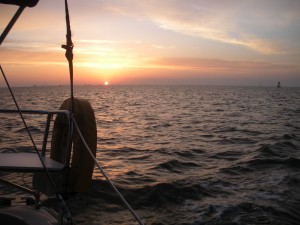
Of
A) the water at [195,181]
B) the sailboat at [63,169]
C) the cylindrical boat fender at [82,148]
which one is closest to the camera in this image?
the sailboat at [63,169]

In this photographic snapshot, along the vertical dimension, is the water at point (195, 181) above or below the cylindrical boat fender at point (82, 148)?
below

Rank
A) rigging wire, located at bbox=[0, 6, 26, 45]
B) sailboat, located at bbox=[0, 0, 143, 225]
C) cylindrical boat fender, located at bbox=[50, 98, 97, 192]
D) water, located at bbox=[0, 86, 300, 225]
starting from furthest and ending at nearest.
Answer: water, located at bbox=[0, 86, 300, 225], cylindrical boat fender, located at bbox=[50, 98, 97, 192], sailboat, located at bbox=[0, 0, 143, 225], rigging wire, located at bbox=[0, 6, 26, 45]

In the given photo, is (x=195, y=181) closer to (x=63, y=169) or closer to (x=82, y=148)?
(x=82, y=148)

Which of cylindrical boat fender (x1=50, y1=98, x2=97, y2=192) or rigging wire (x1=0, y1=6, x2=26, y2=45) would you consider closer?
rigging wire (x1=0, y1=6, x2=26, y2=45)

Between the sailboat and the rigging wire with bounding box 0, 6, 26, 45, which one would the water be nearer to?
the sailboat

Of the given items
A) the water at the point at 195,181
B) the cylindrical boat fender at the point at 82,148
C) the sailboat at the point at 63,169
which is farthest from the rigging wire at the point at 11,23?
the water at the point at 195,181

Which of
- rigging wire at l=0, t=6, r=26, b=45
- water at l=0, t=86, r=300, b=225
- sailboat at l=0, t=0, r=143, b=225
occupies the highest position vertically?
rigging wire at l=0, t=6, r=26, b=45

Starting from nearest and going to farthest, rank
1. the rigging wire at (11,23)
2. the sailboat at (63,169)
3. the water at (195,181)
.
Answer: the rigging wire at (11,23), the sailboat at (63,169), the water at (195,181)

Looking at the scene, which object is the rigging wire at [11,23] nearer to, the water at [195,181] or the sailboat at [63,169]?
the sailboat at [63,169]

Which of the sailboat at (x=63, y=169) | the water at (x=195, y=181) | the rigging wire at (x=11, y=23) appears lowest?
the water at (x=195, y=181)

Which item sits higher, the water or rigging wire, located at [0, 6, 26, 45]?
rigging wire, located at [0, 6, 26, 45]

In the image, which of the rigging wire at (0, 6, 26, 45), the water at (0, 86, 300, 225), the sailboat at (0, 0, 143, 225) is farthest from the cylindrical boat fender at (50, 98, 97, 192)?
the rigging wire at (0, 6, 26, 45)

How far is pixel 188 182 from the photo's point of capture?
8.15 metres

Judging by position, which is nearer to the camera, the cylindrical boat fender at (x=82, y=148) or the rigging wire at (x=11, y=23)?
the rigging wire at (x=11, y=23)
